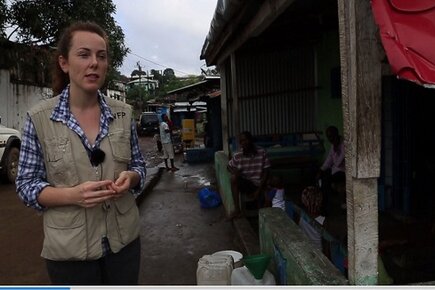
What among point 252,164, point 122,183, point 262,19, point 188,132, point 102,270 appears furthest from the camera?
point 188,132

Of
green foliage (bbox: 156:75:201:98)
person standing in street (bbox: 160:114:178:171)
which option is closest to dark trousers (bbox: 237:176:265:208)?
person standing in street (bbox: 160:114:178:171)

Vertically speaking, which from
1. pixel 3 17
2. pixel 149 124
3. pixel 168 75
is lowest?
pixel 149 124

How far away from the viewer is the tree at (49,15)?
42.2 ft

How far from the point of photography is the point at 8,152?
9.91 m

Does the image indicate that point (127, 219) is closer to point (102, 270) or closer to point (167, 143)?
point (102, 270)

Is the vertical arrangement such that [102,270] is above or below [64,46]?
below

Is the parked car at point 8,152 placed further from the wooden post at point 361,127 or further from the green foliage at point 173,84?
the green foliage at point 173,84

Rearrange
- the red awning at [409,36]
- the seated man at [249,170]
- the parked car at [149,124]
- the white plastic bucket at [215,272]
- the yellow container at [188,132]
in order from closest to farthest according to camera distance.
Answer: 1. the red awning at [409,36]
2. the white plastic bucket at [215,272]
3. the seated man at [249,170]
4. the yellow container at [188,132]
5. the parked car at [149,124]

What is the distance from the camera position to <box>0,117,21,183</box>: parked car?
383 inches

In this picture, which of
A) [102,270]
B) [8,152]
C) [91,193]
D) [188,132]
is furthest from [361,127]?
[188,132]

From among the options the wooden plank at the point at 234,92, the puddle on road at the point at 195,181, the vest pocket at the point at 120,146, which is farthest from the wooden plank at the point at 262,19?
the puddle on road at the point at 195,181

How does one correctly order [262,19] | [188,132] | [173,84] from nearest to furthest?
[262,19], [188,132], [173,84]

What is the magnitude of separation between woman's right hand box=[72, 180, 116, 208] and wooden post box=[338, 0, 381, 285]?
46.9 inches

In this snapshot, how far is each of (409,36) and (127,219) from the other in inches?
56.1
